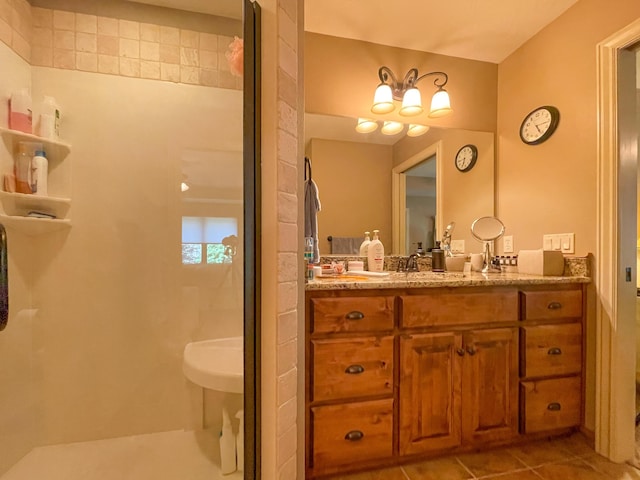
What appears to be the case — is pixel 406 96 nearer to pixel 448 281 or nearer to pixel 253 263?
pixel 448 281

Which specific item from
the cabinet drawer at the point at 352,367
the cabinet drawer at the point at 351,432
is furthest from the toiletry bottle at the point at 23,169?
the cabinet drawer at the point at 351,432

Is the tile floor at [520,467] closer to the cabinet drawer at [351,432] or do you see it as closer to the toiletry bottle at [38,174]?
the cabinet drawer at [351,432]

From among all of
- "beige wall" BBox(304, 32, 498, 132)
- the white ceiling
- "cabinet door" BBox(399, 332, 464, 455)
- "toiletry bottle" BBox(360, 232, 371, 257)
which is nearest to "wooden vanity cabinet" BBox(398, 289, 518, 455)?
"cabinet door" BBox(399, 332, 464, 455)

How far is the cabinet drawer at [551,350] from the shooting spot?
4.81 ft

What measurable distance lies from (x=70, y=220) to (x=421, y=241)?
1922 millimetres

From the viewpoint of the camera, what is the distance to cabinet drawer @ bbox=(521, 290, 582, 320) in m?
1.46

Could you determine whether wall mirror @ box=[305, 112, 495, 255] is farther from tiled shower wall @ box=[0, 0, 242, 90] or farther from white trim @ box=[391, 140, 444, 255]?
tiled shower wall @ box=[0, 0, 242, 90]

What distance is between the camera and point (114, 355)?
148 cm

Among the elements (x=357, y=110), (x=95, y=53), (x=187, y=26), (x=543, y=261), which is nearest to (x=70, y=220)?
(x=95, y=53)

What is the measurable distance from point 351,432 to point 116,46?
2.04 m

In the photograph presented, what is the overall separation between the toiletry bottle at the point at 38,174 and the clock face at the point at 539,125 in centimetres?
256

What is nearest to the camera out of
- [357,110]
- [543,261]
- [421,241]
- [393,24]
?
[543,261]

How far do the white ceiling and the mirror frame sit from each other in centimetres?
91

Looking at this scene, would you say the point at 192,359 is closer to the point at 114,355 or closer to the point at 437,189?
the point at 114,355
